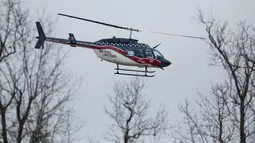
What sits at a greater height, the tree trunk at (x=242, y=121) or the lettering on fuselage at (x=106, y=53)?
the lettering on fuselage at (x=106, y=53)

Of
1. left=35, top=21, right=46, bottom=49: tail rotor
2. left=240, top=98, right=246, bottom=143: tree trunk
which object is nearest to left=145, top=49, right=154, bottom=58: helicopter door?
left=35, top=21, right=46, bottom=49: tail rotor

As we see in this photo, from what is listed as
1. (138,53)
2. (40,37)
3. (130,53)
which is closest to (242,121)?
(138,53)

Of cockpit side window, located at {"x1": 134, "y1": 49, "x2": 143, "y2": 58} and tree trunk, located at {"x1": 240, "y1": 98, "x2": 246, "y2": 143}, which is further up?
cockpit side window, located at {"x1": 134, "y1": 49, "x2": 143, "y2": 58}

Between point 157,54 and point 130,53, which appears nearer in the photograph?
point 130,53

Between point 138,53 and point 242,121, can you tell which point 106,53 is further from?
point 242,121

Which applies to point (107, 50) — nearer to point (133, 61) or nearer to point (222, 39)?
point (133, 61)

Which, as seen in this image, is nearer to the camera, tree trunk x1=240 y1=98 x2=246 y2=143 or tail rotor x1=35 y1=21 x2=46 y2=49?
tail rotor x1=35 y1=21 x2=46 y2=49

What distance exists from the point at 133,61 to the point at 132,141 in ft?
14.4

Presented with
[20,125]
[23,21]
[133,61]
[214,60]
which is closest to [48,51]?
[23,21]

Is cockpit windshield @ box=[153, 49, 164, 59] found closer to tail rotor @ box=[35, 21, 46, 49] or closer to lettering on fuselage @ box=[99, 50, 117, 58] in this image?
lettering on fuselage @ box=[99, 50, 117, 58]

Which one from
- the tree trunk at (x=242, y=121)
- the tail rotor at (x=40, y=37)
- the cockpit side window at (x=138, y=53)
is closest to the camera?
the tail rotor at (x=40, y=37)

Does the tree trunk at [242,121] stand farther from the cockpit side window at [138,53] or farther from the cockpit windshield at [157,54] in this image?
the cockpit side window at [138,53]

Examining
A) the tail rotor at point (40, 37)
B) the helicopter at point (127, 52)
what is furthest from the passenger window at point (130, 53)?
the tail rotor at point (40, 37)

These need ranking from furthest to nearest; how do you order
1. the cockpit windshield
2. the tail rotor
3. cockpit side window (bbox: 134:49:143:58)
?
the cockpit windshield
cockpit side window (bbox: 134:49:143:58)
the tail rotor
